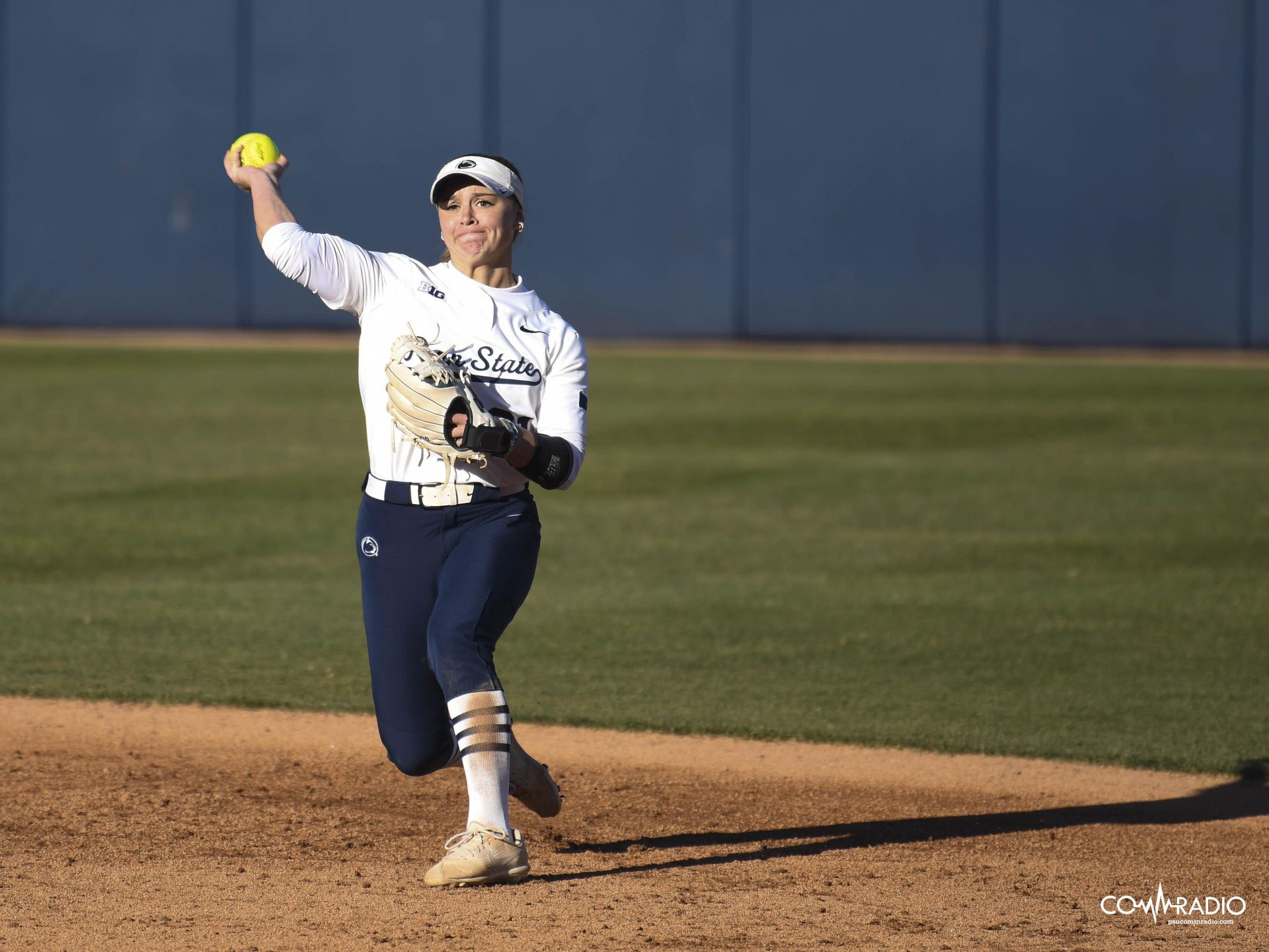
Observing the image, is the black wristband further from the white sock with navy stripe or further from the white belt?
the white sock with navy stripe

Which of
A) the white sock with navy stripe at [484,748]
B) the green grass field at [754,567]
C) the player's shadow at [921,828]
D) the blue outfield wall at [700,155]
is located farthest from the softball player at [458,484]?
the blue outfield wall at [700,155]

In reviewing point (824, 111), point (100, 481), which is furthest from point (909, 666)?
point (824, 111)

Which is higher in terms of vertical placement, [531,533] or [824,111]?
[824,111]

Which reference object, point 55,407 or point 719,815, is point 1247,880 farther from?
point 55,407

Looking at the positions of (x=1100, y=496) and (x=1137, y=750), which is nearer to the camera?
(x=1137, y=750)

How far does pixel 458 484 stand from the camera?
153 inches

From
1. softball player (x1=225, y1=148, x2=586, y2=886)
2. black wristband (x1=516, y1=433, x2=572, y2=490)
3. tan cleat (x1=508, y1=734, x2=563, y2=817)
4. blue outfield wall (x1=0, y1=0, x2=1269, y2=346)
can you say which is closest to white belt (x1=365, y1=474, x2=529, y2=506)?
softball player (x1=225, y1=148, x2=586, y2=886)

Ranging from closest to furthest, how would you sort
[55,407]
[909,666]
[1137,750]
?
1. [1137,750]
2. [909,666]
3. [55,407]

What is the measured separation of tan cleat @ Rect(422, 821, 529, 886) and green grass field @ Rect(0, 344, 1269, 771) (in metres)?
2.21

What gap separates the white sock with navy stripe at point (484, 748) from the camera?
12.4 feet

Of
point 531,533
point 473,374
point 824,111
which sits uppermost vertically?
point 824,111

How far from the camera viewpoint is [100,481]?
12.1 meters

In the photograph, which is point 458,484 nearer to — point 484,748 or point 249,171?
point 484,748

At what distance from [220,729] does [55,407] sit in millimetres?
11234
